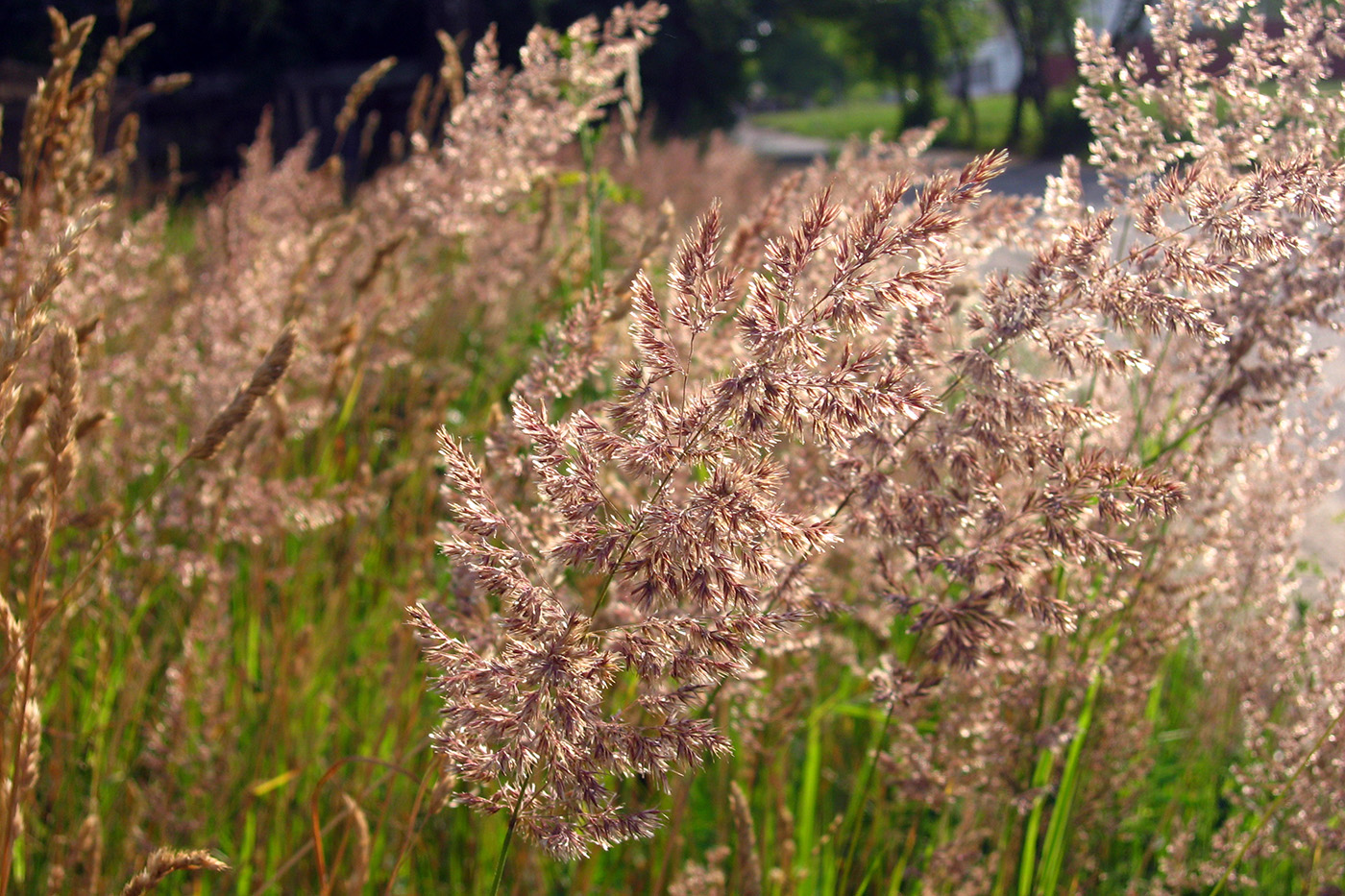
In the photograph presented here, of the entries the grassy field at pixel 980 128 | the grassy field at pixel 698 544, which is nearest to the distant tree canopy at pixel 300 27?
the grassy field at pixel 980 128

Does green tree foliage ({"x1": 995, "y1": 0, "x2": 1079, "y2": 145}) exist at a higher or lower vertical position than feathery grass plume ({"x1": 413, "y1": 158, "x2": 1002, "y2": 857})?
higher

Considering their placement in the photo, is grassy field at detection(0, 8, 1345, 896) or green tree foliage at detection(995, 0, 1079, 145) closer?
grassy field at detection(0, 8, 1345, 896)

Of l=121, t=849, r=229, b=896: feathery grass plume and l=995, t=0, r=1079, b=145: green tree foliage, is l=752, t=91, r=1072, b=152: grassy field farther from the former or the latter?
l=121, t=849, r=229, b=896: feathery grass plume

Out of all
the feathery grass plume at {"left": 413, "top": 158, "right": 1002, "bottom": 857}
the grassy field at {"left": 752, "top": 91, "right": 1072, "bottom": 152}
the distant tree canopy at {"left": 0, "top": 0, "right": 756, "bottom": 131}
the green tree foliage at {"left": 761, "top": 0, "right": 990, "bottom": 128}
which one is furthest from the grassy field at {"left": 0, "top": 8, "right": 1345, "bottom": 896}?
the green tree foliage at {"left": 761, "top": 0, "right": 990, "bottom": 128}

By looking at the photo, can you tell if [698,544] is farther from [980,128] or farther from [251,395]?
[980,128]

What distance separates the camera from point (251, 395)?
41.9 inches

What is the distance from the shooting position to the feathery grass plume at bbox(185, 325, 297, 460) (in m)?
1.06

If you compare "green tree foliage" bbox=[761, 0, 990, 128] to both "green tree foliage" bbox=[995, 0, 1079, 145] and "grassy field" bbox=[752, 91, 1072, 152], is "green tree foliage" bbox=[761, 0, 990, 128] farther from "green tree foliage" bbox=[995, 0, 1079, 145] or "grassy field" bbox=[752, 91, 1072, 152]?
"green tree foliage" bbox=[995, 0, 1079, 145]

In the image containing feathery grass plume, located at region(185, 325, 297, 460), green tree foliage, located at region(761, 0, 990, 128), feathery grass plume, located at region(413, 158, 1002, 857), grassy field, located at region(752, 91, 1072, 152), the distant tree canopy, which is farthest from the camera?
green tree foliage, located at region(761, 0, 990, 128)

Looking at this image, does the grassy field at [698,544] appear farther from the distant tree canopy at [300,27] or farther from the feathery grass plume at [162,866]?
the distant tree canopy at [300,27]

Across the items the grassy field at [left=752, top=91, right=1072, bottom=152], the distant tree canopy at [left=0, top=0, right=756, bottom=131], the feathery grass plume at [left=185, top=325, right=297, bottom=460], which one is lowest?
the grassy field at [left=752, top=91, right=1072, bottom=152]

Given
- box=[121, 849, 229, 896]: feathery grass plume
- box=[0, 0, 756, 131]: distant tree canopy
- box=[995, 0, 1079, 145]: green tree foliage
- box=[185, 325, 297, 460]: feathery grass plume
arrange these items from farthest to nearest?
box=[995, 0, 1079, 145]: green tree foliage, box=[0, 0, 756, 131]: distant tree canopy, box=[185, 325, 297, 460]: feathery grass plume, box=[121, 849, 229, 896]: feathery grass plume

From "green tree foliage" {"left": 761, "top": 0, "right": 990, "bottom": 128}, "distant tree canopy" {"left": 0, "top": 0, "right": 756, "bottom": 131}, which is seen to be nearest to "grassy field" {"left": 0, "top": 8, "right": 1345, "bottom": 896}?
"distant tree canopy" {"left": 0, "top": 0, "right": 756, "bottom": 131}

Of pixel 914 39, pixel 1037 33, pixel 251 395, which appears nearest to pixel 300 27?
pixel 1037 33
